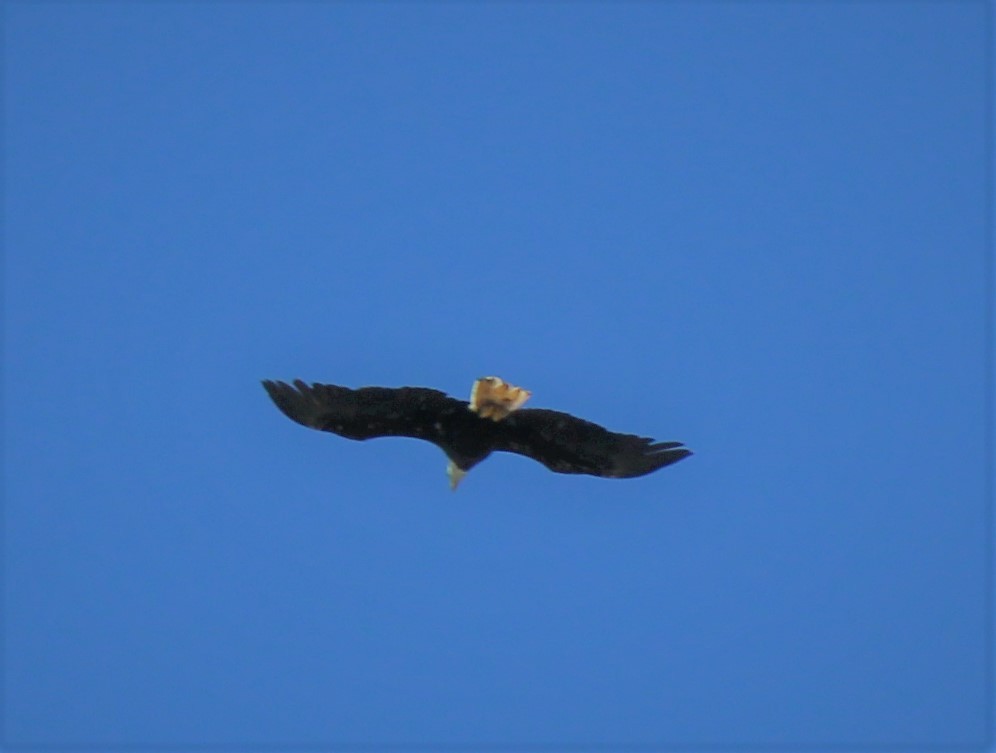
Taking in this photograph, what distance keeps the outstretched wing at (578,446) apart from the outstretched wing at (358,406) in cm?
60

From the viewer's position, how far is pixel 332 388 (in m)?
15.1

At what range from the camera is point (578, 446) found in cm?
1555

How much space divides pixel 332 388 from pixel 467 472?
1.43 m

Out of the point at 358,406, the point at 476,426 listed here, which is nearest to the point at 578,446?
the point at 476,426

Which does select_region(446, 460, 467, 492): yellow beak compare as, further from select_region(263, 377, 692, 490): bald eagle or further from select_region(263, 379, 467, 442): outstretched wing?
select_region(263, 379, 467, 442): outstretched wing

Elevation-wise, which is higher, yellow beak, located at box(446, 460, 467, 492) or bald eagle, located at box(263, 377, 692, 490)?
bald eagle, located at box(263, 377, 692, 490)

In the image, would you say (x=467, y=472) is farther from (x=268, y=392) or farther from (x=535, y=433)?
(x=268, y=392)

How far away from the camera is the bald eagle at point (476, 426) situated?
15.1 m

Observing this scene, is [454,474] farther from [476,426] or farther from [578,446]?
[578,446]

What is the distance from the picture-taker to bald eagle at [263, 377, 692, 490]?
15117mm

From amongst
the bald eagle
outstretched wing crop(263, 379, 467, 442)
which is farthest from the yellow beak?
outstretched wing crop(263, 379, 467, 442)

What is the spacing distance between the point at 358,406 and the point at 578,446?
74.7 inches

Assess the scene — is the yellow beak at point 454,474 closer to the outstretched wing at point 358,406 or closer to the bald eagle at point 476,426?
the bald eagle at point 476,426

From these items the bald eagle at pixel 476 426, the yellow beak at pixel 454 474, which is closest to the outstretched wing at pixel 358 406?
the bald eagle at pixel 476 426
